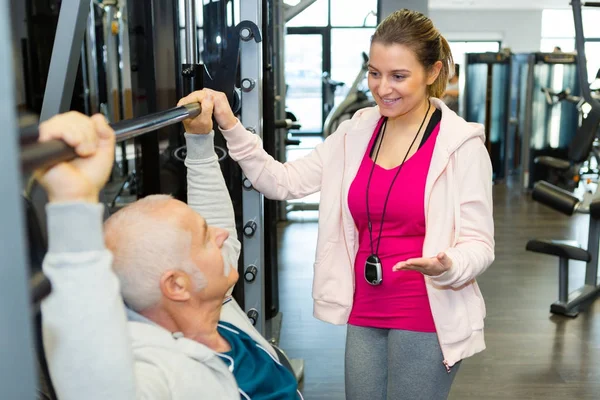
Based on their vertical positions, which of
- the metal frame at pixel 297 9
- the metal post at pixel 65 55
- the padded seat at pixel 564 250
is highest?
the metal frame at pixel 297 9

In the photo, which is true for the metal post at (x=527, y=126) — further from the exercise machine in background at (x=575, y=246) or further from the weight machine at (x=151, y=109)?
the weight machine at (x=151, y=109)

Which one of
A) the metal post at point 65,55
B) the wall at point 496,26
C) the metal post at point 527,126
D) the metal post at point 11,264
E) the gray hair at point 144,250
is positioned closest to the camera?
the metal post at point 11,264

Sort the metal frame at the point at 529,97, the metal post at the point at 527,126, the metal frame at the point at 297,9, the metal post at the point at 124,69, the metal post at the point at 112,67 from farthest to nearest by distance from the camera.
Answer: the metal post at the point at 527,126
the metal frame at the point at 529,97
the metal post at the point at 112,67
the metal frame at the point at 297,9
the metal post at the point at 124,69

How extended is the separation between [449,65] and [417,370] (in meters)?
0.78

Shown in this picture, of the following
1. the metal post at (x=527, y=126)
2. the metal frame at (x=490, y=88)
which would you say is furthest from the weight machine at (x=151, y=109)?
the metal frame at (x=490, y=88)

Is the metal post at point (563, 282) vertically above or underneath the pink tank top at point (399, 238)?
underneath

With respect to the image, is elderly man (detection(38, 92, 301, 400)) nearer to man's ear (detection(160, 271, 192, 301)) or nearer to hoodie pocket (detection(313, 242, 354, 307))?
man's ear (detection(160, 271, 192, 301))

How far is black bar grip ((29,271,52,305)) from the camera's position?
2.32 ft

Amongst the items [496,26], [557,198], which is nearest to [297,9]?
[557,198]

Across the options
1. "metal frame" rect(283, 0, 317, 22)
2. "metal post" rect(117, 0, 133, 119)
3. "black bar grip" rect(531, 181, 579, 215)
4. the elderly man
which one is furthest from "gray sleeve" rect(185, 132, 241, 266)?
"metal frame" rect(283, 0, 317, 22)

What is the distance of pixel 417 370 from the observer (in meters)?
1.67

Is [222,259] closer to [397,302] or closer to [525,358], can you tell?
[397,302]

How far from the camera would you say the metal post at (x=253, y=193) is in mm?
2012

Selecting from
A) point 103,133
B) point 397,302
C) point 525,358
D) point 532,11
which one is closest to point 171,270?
point 103,133
